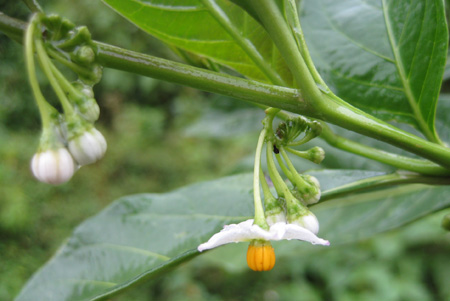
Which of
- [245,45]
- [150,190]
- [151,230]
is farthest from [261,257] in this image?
[150,190]

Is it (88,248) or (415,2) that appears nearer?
(415,2)

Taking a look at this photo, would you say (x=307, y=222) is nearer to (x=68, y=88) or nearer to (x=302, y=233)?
(x=302, y=233)

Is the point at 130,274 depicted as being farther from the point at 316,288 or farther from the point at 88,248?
the point at 316,288

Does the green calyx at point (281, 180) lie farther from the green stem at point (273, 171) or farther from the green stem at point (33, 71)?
the green stem at point (33, 71)

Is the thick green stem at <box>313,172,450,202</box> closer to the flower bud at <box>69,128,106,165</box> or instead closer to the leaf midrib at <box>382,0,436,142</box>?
the leaf midrib at <box>382,0,436,142</box>

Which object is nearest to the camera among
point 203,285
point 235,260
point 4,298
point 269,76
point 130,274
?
point 269,76

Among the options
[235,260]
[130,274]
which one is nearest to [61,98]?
[130,274]
